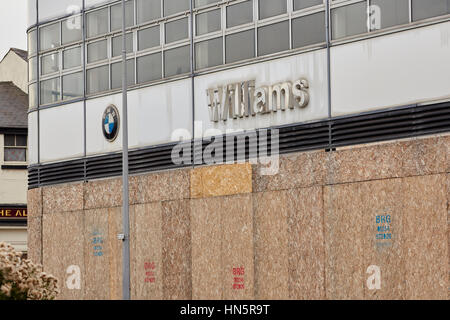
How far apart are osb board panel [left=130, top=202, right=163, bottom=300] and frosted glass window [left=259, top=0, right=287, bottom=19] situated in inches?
254

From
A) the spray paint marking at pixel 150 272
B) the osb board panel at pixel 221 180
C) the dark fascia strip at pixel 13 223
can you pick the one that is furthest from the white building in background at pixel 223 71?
the dark fascia strip at pixel 13 223

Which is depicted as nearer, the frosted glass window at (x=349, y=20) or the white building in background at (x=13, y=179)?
the frosted glass window at (x=349, y=20)

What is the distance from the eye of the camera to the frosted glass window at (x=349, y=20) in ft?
81.5

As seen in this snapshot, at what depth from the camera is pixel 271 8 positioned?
27312 mm

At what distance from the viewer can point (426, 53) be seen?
23203mm

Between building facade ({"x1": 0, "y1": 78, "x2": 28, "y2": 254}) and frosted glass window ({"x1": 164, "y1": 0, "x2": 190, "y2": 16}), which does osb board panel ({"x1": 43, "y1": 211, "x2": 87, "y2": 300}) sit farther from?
building facade ({"x1": 0, "y1": 78, "x2": 28, "y2": 254})

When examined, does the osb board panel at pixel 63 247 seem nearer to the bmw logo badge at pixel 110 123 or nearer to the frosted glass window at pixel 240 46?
the bmw logo badge at pixel 110 123

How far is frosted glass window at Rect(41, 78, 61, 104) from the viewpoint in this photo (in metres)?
34.3

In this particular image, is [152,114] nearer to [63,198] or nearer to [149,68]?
[149,68]

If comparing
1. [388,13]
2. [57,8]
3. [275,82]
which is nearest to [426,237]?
[388,13]

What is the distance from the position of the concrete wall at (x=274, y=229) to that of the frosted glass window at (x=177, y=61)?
310 cm

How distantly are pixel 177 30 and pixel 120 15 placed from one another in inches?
108
